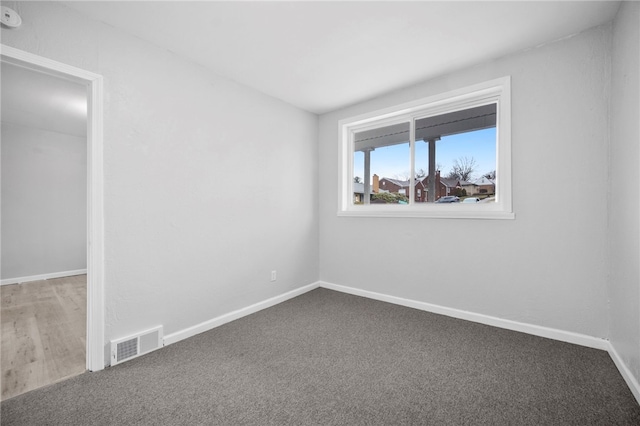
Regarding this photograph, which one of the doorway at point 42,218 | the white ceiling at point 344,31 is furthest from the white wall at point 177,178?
the doorway at point 42,218

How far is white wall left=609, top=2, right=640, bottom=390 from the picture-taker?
1.60 metres

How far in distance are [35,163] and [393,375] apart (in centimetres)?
609

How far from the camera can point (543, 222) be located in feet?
7.52

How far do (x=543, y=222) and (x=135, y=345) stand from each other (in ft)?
11.0

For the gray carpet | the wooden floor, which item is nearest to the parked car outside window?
the gray carpet

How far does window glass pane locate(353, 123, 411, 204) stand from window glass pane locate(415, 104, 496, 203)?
0.67 feet

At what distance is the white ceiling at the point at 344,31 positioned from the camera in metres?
1.83

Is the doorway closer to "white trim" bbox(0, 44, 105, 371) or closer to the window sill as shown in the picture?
"white trim" bbox(0, 44, 105, 371)

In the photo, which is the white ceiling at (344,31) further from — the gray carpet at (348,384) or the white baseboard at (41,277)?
the white baseboard at (41,277)

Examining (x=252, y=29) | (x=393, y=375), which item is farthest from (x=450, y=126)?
(x=393, y=375)

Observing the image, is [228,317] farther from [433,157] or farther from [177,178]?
[433,157]

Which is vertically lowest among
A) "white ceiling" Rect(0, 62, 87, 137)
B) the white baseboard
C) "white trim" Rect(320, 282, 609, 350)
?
the white baseboard

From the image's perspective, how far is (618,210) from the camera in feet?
6.12

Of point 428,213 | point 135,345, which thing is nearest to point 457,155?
point 428,213
